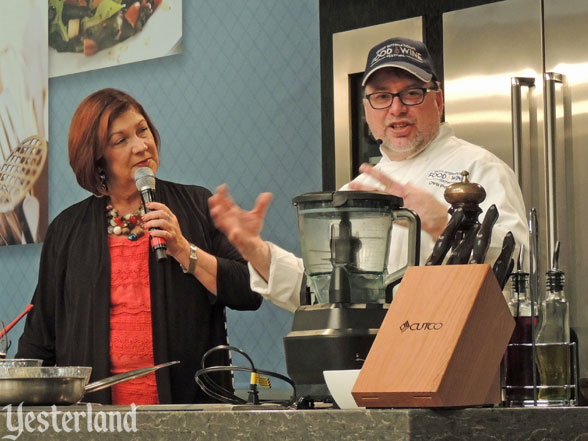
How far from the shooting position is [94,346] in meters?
2.29

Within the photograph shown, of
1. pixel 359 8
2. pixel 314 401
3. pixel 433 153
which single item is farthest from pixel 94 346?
pixel 359 8

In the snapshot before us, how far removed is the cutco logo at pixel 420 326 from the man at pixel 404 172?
484 millimetres

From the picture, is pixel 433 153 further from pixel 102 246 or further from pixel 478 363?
pixel 478 363

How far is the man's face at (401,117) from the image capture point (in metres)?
2.00

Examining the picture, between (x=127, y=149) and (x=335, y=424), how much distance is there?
1.66m

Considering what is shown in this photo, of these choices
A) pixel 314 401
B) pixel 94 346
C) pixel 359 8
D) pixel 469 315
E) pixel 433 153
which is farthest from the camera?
pixel 359 8

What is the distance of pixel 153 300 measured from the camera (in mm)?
2301

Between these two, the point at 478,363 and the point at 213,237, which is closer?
the point at 478,363

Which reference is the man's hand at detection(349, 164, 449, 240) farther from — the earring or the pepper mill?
the earring

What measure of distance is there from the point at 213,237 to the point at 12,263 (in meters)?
1.78

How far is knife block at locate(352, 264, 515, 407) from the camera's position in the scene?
930 millimetres

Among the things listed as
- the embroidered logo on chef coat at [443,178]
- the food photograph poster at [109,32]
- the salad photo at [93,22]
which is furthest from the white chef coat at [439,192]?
the salad photo at [93,22]

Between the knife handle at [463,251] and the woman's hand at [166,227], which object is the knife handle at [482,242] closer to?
the knife handle at [463,251]

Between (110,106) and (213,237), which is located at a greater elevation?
(110,106)
